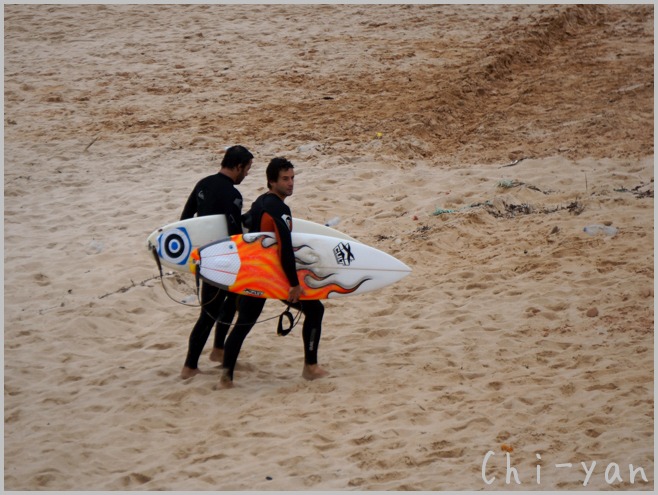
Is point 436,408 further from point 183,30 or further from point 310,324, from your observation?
point 183,30

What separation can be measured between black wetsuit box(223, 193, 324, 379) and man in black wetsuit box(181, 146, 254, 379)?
0.16 meters

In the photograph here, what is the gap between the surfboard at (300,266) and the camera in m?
6.45

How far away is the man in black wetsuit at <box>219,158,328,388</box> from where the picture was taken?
20.8 ft

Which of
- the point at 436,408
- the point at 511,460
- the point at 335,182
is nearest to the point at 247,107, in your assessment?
the point at 335,182

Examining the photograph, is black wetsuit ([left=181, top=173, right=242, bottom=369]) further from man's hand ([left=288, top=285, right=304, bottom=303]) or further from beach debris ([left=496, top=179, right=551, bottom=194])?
beach debris ([left=496, top=179, right=551, bottom=194])

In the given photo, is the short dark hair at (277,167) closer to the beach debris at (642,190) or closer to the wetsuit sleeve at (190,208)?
the wetsuit sleeve at (190,208)

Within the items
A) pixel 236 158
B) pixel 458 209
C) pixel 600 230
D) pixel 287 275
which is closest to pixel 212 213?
pixel 236 158

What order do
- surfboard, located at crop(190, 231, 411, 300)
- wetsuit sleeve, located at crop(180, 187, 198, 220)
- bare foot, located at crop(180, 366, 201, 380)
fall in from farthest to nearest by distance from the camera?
bare foot, located at crop(180, 366, 201, 380)
wetsuit sleeve, located at crop(180, 187, 198, 220)
surfboard, located at crop(190, 231, 411, 300)

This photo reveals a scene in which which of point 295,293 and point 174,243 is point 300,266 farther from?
point 174,243

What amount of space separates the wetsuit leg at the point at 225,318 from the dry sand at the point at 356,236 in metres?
0.20

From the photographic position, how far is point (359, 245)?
22.5 feet

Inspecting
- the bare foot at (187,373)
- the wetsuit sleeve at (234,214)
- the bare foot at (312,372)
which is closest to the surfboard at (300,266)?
the wetsuit sleeve at (234,214)

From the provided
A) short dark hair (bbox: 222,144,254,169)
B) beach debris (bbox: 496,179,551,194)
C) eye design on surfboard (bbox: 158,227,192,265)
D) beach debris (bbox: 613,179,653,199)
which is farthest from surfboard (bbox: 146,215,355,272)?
beach debris (bbox: 613,179,653,199)

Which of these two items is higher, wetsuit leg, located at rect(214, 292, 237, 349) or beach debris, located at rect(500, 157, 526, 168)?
beach debris, located at rect(500, 157, 526, 168)
